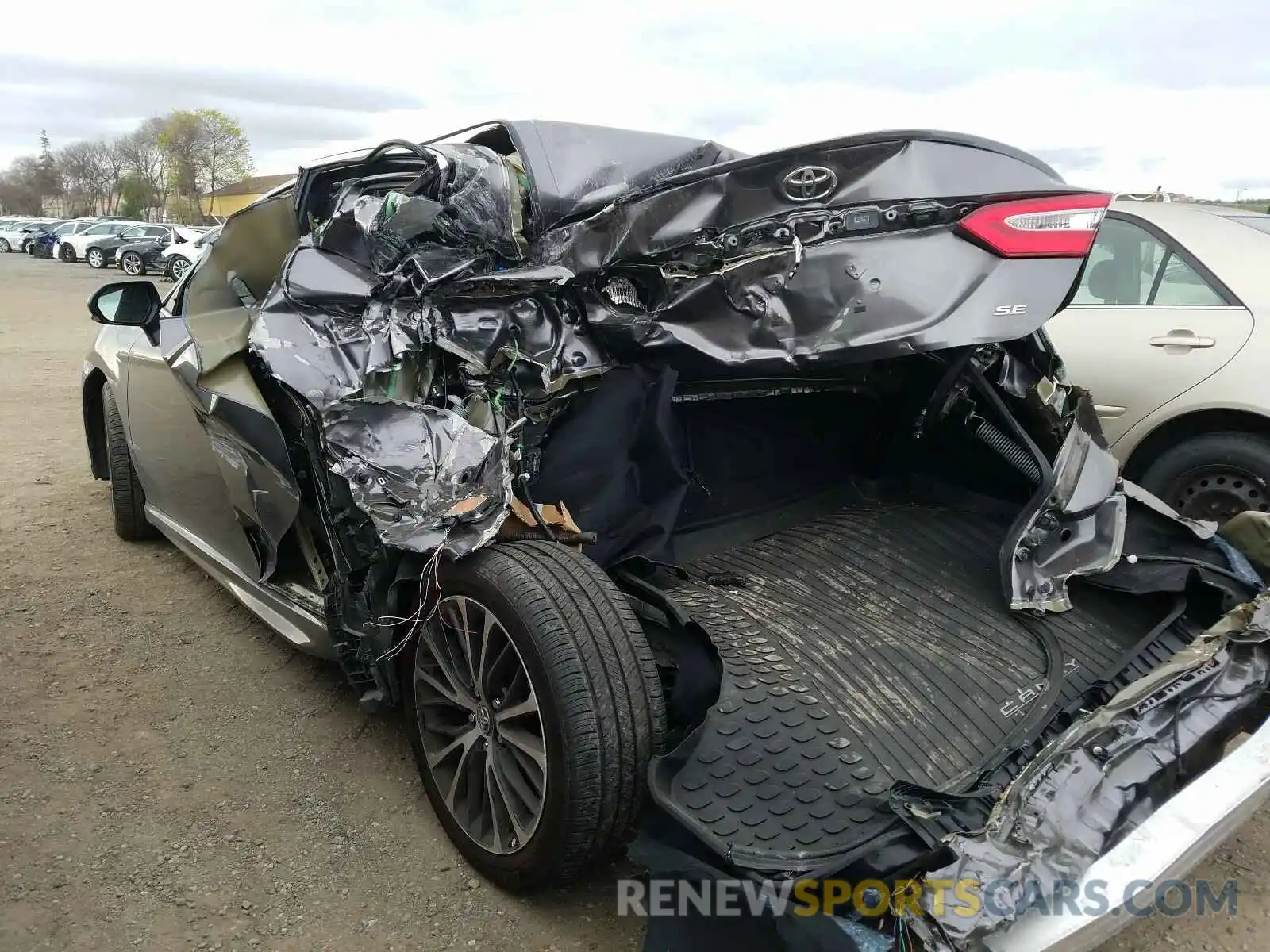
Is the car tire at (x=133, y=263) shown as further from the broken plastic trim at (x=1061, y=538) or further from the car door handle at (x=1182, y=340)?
the broken plastic trim at (x=1061, y=538)

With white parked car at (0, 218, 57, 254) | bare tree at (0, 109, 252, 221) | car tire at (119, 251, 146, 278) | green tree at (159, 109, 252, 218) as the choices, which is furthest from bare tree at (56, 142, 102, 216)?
car tire at (119, 251, 146, 278)

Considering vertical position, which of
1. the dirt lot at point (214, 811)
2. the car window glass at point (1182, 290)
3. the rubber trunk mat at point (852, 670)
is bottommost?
the dirt lot at point (214, 811)

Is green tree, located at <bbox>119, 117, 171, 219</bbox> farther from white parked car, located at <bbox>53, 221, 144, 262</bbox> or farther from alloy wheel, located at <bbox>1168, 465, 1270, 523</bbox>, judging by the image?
alloy wheel, located at <bbox>1168, 465, 1270, 523</bbox>

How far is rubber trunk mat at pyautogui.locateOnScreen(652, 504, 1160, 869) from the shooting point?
1.98 metres

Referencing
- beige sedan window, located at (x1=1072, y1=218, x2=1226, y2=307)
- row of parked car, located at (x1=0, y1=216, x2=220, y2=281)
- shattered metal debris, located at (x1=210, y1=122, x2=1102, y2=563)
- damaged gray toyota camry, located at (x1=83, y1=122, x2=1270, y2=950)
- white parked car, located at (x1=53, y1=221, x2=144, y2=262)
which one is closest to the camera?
damaged gray toyota camry, located at (x1=83, y1=122, x2=1270, y2=950)

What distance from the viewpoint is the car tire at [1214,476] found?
3756 mm

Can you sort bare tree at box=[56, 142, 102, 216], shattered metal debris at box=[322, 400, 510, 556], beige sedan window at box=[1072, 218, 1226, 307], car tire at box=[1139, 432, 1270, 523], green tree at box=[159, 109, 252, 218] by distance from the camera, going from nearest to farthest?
shattered metal debris at box=[322, 400, 510, 556]
car tire at box=[1139, 432, 1270, 523]
beige sedan window at box=[1072, 218, 1226, 307]
green tree at box=[159, 109, 252, 218]
bare tree at box=[56, 142, 102, 216]

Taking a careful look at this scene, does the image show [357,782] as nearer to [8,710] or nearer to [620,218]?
[8,710]

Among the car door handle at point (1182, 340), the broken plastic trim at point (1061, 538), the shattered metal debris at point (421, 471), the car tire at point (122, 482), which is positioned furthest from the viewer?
the car tire at point (122, 482)

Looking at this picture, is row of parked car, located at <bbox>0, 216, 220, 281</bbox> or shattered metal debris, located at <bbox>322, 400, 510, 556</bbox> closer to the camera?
shattered metal debris, located at <bbox>322, 400, 510, 556</bbox>

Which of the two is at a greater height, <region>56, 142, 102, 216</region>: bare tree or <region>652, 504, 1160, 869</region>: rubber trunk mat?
<region>652, 504, 1160, 869</region>: rubber trunk mat

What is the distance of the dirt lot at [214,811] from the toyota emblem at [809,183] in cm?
189

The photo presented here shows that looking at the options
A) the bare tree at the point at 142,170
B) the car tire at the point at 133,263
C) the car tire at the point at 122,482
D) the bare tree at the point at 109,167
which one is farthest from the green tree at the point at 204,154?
the car tire at the point at 122,482

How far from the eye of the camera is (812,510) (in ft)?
11.0
